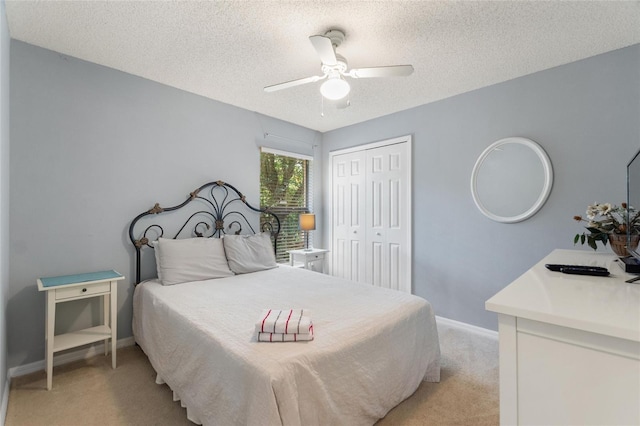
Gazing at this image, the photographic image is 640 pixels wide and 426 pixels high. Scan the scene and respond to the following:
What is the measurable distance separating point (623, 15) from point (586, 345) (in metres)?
2.36

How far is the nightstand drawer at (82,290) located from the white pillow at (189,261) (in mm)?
420

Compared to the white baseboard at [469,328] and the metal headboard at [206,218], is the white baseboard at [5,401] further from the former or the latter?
the white baseboard at [469,328]

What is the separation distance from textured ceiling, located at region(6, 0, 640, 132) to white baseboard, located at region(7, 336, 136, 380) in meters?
2.53

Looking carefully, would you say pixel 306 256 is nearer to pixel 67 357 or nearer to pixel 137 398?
pixel 137 398

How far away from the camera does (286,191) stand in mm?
4238

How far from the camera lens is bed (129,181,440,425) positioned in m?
1.31

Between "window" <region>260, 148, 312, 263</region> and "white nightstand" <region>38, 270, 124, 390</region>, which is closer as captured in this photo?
"white nightstand" <region>38, 270, 124, 390</region>

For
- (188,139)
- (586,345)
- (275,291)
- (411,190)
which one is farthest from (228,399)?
(411,190)

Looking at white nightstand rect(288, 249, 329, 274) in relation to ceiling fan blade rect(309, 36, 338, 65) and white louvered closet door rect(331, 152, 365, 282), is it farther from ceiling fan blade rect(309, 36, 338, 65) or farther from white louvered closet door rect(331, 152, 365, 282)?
ceiling fan blade rect(309, 36, 338, 65)

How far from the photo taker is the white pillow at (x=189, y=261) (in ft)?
8.47

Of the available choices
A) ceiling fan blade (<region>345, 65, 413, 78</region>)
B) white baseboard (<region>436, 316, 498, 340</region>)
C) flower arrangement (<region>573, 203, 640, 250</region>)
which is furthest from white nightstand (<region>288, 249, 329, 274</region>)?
flower arrangement (<region>573, 203, 640, 250</region>)

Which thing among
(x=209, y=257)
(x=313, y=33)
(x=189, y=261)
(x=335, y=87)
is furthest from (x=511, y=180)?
(x=189, y=261)

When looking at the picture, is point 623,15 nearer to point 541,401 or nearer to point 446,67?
point 446,67

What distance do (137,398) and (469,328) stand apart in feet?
10.0
